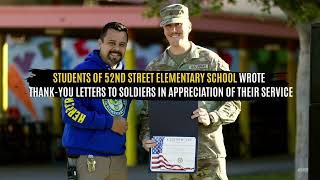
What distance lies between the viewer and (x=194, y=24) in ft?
57.8

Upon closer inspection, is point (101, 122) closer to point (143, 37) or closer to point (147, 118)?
point (147, 118)

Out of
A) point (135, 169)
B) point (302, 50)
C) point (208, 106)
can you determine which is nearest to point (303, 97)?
point (302, 50)

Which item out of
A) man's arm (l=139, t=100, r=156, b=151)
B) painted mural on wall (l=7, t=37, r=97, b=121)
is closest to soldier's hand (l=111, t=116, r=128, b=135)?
man's arm (l=139, t=100, r=156, b=151)

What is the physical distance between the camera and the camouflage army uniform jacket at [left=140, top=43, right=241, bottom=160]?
5598 millimetres

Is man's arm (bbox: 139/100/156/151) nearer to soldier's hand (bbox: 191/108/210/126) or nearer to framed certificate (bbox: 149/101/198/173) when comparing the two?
framed certificate (bbox: 149/101/198/173)

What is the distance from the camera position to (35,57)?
2433 cm

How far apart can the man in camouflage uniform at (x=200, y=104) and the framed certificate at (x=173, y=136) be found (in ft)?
0.23

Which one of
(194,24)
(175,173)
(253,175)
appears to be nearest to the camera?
(175,173)

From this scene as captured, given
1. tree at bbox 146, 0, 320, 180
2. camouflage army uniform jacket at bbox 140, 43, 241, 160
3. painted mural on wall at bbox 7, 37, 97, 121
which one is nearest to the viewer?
camouflage army uniform jacket at bbox 140, 43, 241, 160

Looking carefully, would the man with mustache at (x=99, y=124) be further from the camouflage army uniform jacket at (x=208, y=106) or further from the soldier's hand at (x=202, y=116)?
the soldier's hand at (x=202, y=116)

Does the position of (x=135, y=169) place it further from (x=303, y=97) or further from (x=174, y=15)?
(x=174, y=15)

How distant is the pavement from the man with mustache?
8724mm

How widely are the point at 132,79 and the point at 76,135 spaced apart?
541 millimetres

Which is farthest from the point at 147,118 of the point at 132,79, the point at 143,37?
the point at 143,37
